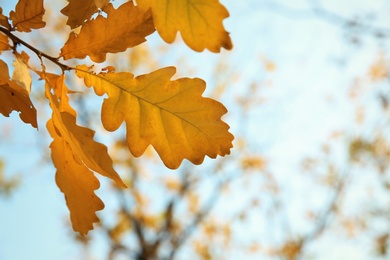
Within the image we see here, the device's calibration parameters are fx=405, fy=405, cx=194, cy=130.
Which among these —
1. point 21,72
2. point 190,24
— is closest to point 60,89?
point 21,72

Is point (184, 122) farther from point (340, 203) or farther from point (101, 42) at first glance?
point (340, 203)

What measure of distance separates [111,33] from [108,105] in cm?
8

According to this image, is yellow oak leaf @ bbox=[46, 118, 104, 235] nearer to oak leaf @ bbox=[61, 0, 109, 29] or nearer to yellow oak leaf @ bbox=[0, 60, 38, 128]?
yellow oak leaf @ bbox=[0, 60, 38, 128]

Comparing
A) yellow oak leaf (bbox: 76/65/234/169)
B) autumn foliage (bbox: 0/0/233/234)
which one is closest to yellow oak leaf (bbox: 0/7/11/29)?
autumn foliage (bbox: 0/0/233/234)

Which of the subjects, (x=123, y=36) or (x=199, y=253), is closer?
(x=123, y=36)

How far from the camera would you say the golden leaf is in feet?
1.52

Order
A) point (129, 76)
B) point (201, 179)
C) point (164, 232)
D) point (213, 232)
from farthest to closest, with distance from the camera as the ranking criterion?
1. point (213, 232)
2. point (201, 179)
3. point (164, 232)
4. point (129, 76)

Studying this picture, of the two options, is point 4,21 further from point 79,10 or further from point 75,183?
point 75,183

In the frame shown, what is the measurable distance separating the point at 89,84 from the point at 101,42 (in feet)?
0.17

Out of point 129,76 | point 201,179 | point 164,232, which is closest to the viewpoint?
point 129,76

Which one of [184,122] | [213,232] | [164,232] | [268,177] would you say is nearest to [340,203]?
[268,177]

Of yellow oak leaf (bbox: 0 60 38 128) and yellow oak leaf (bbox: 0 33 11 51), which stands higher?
yellow oak leaf (bbox: 0 33 11 51)

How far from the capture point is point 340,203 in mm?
7418

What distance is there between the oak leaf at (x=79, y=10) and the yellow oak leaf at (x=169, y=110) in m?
0.06
